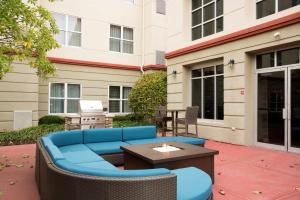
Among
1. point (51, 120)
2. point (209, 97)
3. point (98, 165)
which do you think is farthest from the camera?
point (51, 120)

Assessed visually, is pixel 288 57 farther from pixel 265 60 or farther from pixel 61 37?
pixel 61 37

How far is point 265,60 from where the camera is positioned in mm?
8180

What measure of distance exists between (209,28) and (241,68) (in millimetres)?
2598

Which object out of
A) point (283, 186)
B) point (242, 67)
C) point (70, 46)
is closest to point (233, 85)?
point (242, 67)

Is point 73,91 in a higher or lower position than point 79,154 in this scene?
higher

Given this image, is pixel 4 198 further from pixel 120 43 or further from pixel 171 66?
pixel 120 43

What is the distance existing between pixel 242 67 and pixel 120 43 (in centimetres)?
830

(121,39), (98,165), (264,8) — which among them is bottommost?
(98,165)

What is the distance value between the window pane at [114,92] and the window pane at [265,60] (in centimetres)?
856

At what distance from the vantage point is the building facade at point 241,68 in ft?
24.2

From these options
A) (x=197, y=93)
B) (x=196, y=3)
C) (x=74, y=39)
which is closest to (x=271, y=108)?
(x=197, y=93)

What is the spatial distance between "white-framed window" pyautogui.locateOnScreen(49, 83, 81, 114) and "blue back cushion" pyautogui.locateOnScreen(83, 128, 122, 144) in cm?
764

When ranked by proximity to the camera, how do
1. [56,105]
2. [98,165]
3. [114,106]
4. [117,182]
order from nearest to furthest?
1. [117,182]
2. [98,165]
3. [56,105]
4. [114,106]

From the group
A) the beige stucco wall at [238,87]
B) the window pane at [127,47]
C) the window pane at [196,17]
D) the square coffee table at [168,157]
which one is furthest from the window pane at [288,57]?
the window pane at [127,47]
